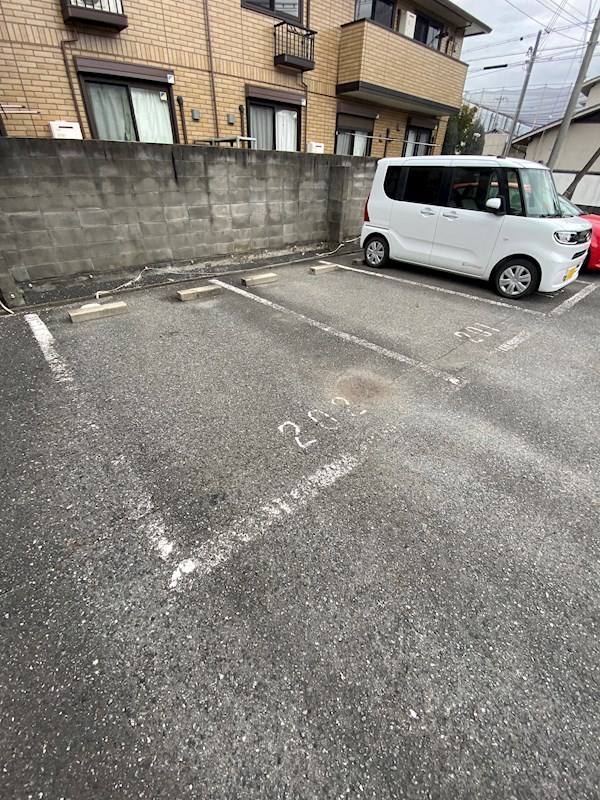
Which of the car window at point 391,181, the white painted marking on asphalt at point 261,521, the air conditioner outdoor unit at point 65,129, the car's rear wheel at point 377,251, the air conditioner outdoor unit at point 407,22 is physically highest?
the air conditioner outdoor unit at point 407,22

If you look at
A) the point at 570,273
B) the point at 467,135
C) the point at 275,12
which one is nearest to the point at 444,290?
the point at 570,273

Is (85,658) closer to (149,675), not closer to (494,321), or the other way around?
(149,675)

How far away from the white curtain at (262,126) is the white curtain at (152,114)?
1.98 metres

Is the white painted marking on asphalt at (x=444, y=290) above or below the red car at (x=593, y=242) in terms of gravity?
below

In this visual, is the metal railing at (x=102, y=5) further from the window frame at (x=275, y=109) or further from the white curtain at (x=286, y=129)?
the white curtain at (x=286, y=129)

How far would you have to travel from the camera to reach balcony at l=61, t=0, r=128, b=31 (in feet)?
18.2

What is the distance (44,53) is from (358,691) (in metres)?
8.61

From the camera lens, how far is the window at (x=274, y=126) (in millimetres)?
8312

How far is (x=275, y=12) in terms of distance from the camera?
787 centimetres

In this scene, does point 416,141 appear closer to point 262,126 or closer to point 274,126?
point 274,126

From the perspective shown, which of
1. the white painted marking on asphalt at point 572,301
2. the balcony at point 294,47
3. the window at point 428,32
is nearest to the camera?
the white painted marking on asphalt at point 572,301

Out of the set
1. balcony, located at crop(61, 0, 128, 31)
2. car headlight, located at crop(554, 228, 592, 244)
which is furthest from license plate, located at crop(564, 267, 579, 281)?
balcony, located at crop(61, 0, 128, 31)

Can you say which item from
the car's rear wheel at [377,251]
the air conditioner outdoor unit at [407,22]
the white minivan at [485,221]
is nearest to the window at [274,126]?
the white minivan at [485,221]

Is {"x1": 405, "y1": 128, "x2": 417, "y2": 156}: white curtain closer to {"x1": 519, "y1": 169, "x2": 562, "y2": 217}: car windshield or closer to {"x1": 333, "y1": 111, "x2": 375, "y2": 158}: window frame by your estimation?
{"x1": 333, "y1": 111, "x2": 375, "y2": 158}: window frame
